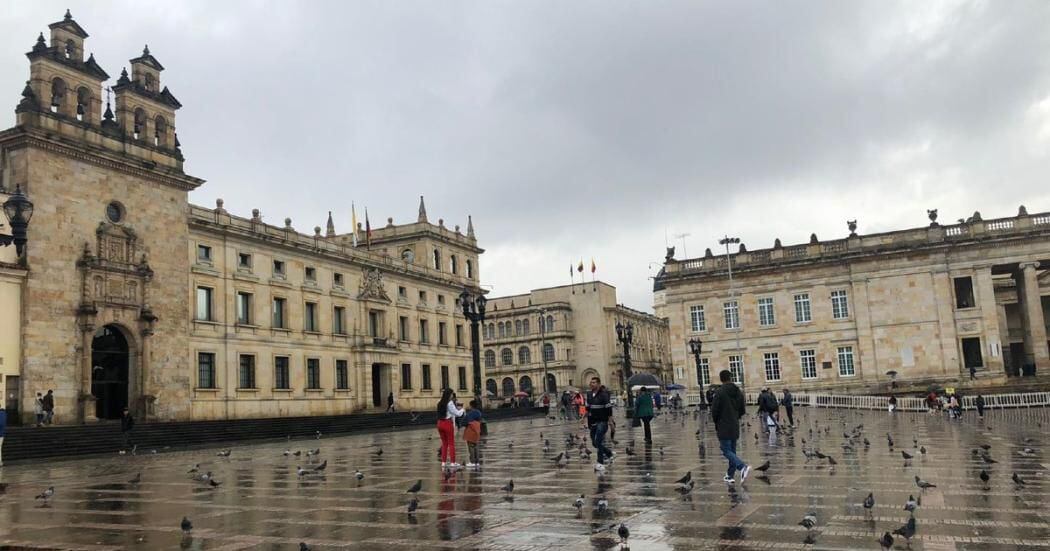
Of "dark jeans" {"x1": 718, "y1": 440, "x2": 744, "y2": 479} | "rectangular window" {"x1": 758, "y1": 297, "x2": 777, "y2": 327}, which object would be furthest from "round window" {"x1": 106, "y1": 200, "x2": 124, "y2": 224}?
"rectangular window" {"x1": 758, "y1": 297, "x2": 777, "y2": 327}

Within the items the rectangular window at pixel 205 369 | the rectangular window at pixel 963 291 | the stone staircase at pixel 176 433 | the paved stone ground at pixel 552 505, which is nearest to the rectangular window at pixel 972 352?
the rectangular window at pixel 963 291

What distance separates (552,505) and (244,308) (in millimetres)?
35877

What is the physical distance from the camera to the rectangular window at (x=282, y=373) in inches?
1757

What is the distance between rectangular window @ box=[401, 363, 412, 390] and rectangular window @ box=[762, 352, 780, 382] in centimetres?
2383

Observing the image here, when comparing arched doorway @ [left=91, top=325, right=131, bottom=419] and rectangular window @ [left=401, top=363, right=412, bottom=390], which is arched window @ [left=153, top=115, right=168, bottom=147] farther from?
rectangular window @ [left=401, top=363, right=412, bottom=390]

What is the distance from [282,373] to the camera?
148 ft

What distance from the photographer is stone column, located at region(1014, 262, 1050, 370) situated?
49.8 metres

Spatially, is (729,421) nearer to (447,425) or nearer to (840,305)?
(447,425)

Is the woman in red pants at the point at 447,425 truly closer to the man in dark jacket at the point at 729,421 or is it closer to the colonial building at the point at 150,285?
the man in dark jacket at the point at 729,421

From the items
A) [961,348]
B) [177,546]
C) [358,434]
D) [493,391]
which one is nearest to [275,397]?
[358,434]

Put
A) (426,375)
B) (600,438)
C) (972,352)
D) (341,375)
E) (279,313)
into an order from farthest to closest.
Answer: (426,375) < (972,352) < (341,375) < (279,313) < (600,438)

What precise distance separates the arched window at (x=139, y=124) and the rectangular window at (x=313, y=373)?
1572cm

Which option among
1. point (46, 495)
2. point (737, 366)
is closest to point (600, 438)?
point (46, 495)

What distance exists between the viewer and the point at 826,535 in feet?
25.9
